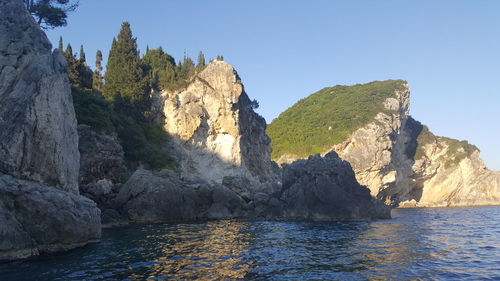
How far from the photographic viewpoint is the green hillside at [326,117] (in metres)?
86.5

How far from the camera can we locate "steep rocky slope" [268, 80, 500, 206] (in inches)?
3046

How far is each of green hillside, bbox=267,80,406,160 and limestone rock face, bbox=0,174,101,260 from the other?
6714 cm

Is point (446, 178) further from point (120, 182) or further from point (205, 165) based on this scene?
point (120, 182)

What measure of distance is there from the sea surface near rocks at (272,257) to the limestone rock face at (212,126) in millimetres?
28229

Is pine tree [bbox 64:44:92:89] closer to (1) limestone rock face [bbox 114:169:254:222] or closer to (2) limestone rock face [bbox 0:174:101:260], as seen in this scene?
(1) limestone rock face [bbox 114:169:254:222]

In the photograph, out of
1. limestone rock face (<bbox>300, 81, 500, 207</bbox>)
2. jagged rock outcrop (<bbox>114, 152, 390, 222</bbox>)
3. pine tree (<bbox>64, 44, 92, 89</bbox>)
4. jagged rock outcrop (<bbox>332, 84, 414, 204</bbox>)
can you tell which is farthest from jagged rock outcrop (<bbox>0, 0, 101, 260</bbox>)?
limestone rock face (<bbox>300, 81, 500, 207</bbox>)

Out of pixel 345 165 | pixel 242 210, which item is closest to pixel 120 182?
pixel 242 210

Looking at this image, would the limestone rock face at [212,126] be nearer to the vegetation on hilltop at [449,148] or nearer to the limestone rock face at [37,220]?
the limestone rock face at [37,220]

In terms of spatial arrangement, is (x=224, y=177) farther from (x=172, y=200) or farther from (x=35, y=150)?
(x=35, y=150)

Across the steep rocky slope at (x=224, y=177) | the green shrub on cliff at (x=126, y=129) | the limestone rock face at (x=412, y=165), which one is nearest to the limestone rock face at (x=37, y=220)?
the steep rocky slope at (x=224, y=177)

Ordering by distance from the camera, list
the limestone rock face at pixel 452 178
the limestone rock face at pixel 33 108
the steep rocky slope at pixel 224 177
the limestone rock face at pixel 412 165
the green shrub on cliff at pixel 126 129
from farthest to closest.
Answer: the limestone rock face at pixel 452 178 → the limestone rock face at pixel 412 165 → the green shrub on cliff at pixel 126 129 → the steep rocky slope at pixel 224 177 → the limestone rock face at pixel 33 108

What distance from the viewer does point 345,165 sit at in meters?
Answer: 40.7

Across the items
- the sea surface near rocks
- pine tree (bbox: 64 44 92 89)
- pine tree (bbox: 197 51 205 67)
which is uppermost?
pine tree (bbox: 197 51 205 67)

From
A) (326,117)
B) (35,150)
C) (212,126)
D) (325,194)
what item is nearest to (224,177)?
(325,194)
